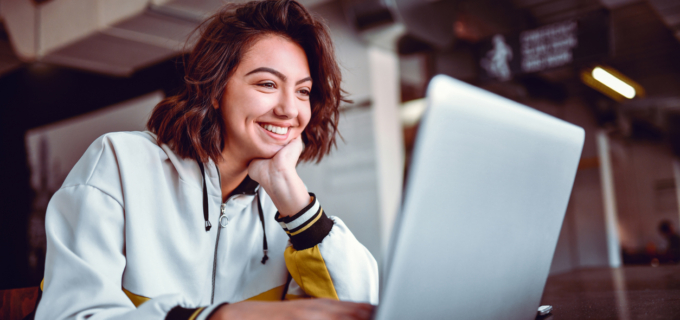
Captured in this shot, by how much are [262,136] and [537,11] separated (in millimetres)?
4685

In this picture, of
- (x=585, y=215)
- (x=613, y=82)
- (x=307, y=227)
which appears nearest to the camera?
(x=307, y=227)

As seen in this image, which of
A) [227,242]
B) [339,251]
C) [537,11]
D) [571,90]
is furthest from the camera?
[571,90]

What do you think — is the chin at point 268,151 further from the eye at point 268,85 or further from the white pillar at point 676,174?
the white pillar at point 676,174

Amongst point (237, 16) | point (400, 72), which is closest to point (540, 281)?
point (237, 16)

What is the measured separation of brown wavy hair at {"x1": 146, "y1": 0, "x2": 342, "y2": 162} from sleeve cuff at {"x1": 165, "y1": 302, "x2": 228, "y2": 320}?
0.44 m

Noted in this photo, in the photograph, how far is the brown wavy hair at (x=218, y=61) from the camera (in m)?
1.03

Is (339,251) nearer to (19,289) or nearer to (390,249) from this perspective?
(390,249)

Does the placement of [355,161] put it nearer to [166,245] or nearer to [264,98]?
[264,98]

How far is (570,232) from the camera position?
755cm

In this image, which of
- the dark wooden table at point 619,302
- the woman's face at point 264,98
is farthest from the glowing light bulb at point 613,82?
the woman's face at point 264,98

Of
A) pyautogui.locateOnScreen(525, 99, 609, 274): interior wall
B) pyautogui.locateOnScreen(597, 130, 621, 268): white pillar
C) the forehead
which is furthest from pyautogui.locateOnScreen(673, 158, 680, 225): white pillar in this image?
the forehead

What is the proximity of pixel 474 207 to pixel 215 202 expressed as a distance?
669mm

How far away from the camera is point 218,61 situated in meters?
1.08

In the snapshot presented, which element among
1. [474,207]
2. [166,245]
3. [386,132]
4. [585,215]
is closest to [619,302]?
[474,207]
